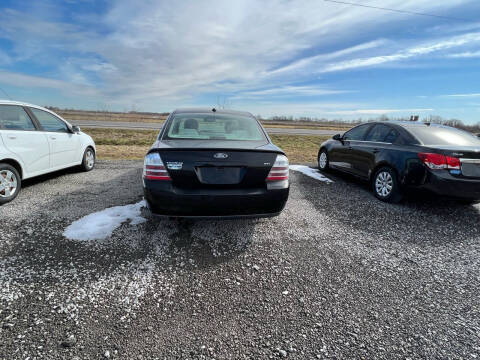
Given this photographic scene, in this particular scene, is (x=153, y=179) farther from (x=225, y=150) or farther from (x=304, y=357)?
(x=304, y=357)

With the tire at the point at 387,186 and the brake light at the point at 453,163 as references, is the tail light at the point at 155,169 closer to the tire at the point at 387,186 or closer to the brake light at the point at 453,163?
the tire at the point at 387,186

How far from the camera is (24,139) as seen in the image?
15.1ft

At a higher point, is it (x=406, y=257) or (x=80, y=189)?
(x=80, y=189)

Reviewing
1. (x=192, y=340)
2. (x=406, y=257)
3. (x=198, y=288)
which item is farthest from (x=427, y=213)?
(x=192, y=340)

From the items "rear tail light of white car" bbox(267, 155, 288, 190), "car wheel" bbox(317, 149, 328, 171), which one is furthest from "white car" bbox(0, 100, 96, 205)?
"car wheel" bbox(317, 149, 328, 171)

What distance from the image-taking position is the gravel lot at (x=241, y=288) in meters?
1.85

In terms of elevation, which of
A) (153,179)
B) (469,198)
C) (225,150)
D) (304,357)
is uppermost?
(225,150)

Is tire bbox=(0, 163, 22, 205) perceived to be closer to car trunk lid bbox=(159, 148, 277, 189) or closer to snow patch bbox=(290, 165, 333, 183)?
car trunk lid bbox=(159, 148, 277, 189)

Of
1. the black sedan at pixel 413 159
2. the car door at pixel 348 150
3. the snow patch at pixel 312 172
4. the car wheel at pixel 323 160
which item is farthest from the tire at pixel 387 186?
the car wheel at pixel 323 160

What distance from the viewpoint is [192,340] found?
1866 millimetres

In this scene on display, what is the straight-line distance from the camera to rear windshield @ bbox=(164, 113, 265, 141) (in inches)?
138

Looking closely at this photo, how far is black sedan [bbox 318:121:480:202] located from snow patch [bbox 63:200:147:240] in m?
4.35

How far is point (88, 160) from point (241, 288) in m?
5.90

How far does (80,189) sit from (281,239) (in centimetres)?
407
